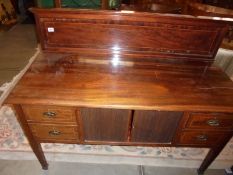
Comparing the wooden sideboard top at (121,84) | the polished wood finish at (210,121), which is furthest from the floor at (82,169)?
the wooden sideboard top at (121,84)

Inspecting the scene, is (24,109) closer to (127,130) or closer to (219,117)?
(127,130)

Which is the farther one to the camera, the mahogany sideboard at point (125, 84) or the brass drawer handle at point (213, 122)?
the brass drawer handle at point (213, 122)

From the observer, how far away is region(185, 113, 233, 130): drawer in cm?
125

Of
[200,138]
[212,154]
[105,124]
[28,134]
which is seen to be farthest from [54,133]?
[212,154]

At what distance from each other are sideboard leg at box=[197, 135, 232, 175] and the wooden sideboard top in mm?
427

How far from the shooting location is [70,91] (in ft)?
3.98

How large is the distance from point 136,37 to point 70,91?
73cm

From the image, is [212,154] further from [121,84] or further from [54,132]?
[54,132]

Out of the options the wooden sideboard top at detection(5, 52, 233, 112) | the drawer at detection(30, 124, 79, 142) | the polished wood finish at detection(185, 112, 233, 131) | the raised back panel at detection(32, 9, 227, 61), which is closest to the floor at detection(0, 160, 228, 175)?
the drawer at detection(30, 124, 79, 142)

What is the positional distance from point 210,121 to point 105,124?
72 cm

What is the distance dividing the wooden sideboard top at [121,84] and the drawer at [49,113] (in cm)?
10

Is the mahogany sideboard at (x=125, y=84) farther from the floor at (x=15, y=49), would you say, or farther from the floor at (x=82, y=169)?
the floor at (x=15, y=49)

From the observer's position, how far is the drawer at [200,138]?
1395 millimetres

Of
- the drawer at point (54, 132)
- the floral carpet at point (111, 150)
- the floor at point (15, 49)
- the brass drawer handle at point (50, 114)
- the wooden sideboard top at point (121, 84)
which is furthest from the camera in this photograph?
the floor at point (15, 49)
